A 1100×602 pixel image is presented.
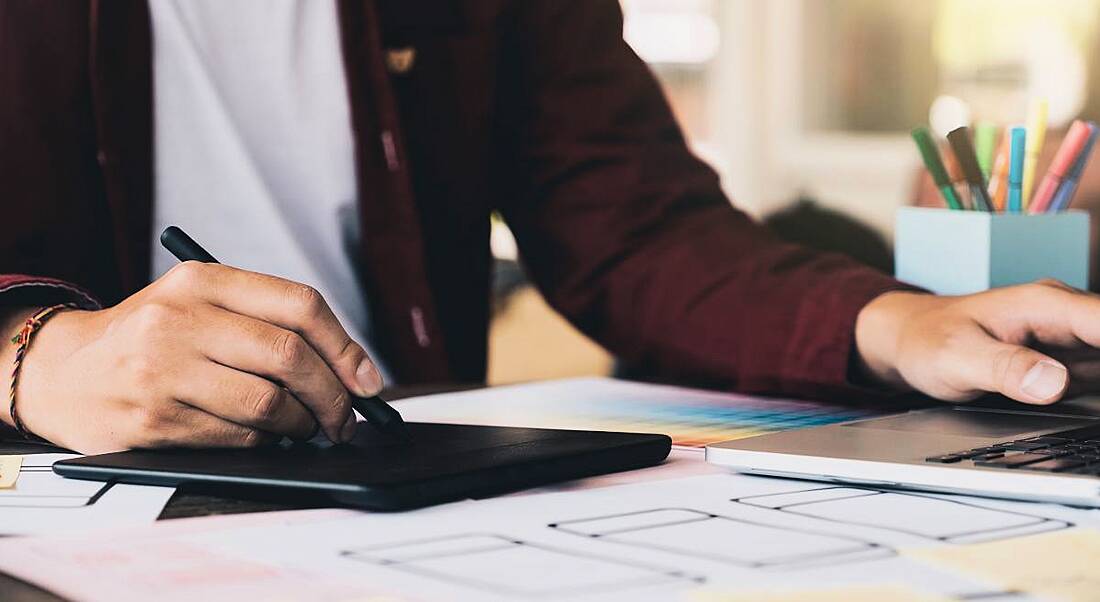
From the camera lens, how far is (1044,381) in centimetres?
72

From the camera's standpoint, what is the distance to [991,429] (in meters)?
0.69

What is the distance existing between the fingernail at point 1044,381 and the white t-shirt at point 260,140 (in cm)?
61

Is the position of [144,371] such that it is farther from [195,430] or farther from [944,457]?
[944,457]

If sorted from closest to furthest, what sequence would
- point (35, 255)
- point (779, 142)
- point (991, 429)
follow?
point (991, 429)
point (35, 255)
point (779, 142)

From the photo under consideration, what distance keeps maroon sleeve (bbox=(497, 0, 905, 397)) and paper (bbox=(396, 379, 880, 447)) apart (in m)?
0.05

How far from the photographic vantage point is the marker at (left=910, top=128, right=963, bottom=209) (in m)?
0.92

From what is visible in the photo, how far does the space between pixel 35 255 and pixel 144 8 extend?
21cm

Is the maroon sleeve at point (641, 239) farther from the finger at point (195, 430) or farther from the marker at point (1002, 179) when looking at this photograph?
the finger at point (195, 430)

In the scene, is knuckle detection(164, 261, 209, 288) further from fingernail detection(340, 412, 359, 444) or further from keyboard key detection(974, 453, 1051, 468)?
keyboard key detection(974, 453, 1051, 468)

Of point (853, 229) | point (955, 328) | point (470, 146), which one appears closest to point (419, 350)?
point (470, 146)

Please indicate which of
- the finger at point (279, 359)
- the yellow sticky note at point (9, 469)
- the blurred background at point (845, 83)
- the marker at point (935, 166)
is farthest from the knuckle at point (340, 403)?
the blurred background at point (845, 83)

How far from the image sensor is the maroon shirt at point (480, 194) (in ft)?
3.27

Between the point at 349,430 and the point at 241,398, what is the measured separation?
0.18ft

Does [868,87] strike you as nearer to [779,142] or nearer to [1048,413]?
[779,142]
